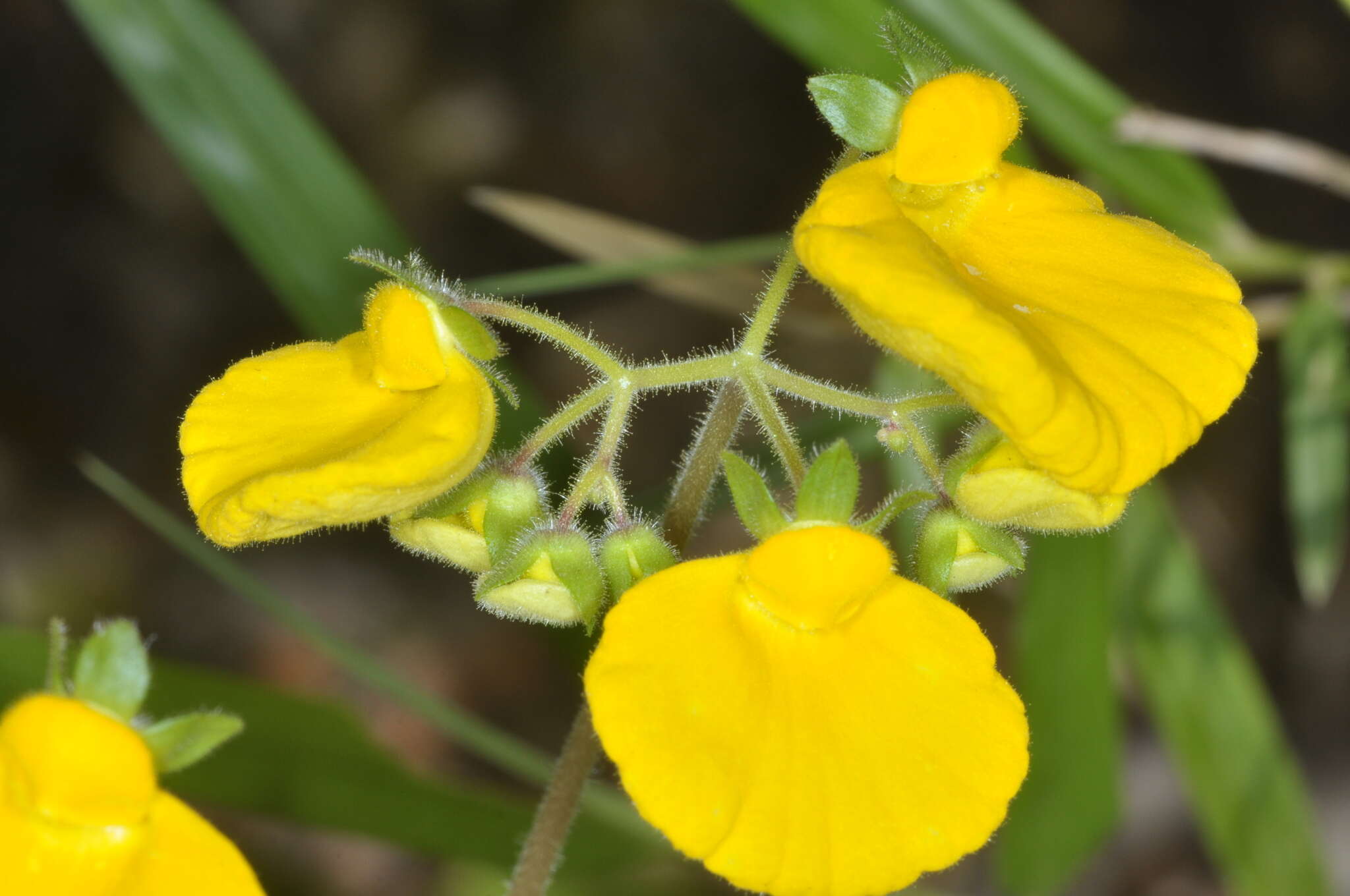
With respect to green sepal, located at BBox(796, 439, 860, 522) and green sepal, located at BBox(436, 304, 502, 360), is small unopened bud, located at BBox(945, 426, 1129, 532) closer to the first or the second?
green sepal, located at BBox(796, 439, 860, 522)

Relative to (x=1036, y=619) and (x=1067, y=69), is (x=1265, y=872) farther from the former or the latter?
(x=1067, y=69)

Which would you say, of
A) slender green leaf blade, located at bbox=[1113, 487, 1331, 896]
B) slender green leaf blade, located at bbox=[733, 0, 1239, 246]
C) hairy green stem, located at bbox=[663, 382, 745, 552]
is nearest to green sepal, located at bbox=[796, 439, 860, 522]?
hairy green stem, located at bbox=[663, 382, 745, 552]

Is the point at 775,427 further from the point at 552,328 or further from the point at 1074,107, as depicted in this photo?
the point at 1074,107

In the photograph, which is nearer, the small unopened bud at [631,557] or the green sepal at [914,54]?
the small unopened bud at [631,557]

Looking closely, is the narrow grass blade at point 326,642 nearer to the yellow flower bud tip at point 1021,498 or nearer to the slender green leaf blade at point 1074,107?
the yellow flower bud tip at point 1021,498

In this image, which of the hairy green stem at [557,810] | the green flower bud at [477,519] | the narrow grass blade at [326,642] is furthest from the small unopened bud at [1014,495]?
the narrow grass blade at [326,642]

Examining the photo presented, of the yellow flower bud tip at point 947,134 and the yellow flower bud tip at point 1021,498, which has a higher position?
the yellow flower bud tip at point 947,134

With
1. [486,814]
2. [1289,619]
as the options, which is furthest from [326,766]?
[1289,619]
